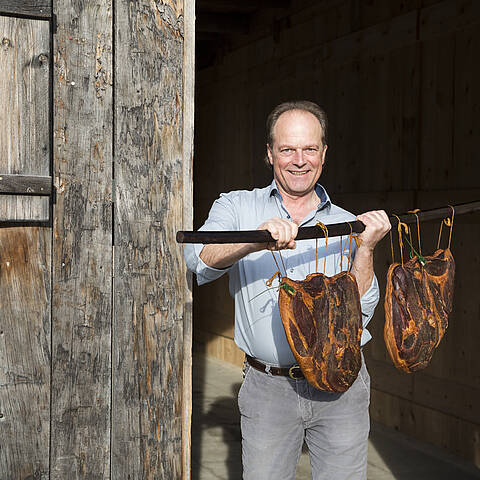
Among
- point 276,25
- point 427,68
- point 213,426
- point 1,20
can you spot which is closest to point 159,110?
point 1,20

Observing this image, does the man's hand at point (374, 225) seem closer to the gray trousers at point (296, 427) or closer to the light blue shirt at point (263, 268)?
the light blue shirt at point (263, 268)

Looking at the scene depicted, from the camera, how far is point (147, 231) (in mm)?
3182

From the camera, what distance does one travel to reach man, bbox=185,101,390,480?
9.95 ft

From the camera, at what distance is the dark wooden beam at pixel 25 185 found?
118 inches

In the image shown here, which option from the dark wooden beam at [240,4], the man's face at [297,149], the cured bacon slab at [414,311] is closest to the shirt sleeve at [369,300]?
the cured bacon slab at [414,311]

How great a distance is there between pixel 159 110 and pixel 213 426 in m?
4.01

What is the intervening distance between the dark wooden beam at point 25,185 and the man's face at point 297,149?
2.76ft

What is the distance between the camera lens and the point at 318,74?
23.9 feet

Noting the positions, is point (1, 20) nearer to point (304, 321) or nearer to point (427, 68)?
point (304, 321)

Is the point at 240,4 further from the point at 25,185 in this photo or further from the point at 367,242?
the point at 367,242

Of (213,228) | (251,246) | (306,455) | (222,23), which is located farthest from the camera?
(222,23)

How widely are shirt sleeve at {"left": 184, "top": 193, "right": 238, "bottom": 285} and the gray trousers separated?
43 cm

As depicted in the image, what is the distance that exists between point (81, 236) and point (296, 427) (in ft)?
3.46

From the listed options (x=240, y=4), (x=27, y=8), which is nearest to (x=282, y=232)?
(x=27, y=8)
